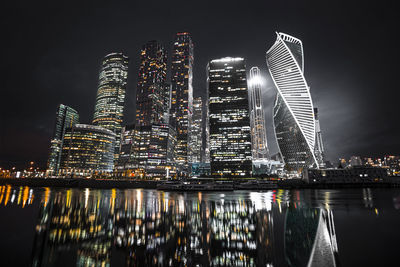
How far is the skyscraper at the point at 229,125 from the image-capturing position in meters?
158

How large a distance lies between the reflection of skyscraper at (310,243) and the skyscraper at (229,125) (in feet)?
464

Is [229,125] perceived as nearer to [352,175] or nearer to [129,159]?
[352,175]

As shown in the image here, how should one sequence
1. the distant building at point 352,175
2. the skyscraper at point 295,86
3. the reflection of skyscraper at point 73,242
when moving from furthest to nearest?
the skyscraper at point 295,86 < the distant building at point 352,175 < the reflection of skyscraper at point 73,242

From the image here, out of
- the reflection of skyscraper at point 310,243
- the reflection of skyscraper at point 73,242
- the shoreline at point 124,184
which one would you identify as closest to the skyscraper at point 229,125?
the shoreline at point 124,184

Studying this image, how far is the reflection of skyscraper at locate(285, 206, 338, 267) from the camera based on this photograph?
965 cm

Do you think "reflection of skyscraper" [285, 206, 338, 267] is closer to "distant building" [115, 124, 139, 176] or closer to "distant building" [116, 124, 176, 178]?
"distant building" [116, 124, 176, 178]

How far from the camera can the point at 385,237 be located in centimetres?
1397

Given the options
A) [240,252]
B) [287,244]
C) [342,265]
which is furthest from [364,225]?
[240,252]

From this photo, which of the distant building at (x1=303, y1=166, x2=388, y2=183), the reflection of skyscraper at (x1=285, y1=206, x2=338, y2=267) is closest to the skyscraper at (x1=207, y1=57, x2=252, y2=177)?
the distant building at (x1=303, y1=166, x2=388, y2=183)

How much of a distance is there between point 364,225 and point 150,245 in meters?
20.1

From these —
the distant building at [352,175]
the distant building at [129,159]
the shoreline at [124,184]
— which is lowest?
the shoreline at [124,184]

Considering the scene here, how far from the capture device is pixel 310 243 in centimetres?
1266

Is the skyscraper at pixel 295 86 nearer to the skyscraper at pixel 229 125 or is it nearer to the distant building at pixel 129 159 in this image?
the skyscraper at pixel 229 125

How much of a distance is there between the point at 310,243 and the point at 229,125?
494 feet
